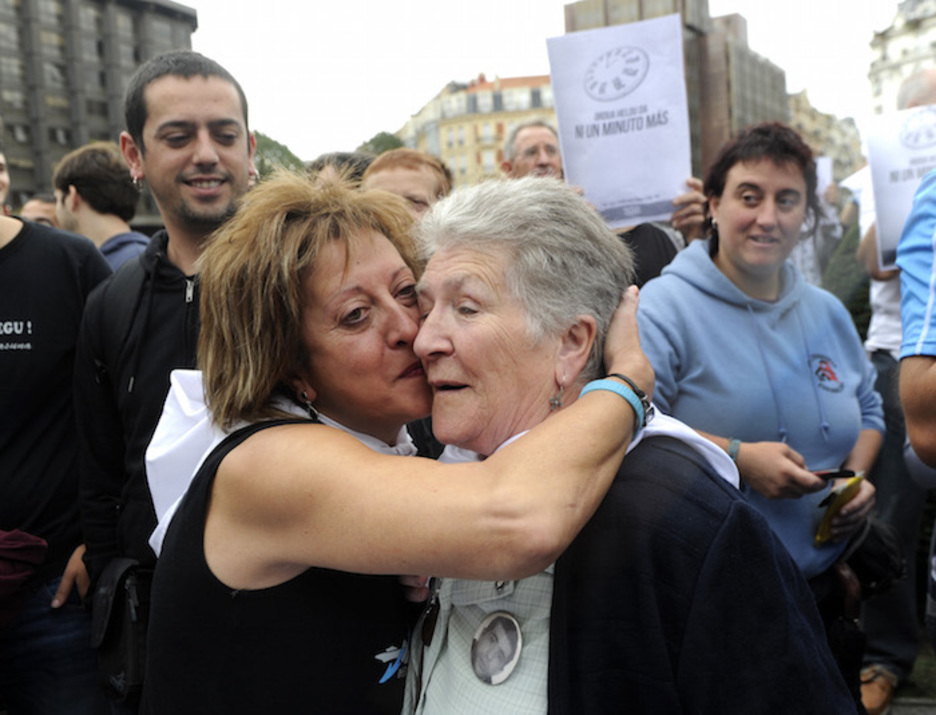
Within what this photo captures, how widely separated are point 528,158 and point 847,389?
245 cm

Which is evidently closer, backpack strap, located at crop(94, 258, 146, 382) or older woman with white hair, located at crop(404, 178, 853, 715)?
older woman with white hair, located at crop(404, 178, 853, 715)

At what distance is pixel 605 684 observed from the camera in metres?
1.51

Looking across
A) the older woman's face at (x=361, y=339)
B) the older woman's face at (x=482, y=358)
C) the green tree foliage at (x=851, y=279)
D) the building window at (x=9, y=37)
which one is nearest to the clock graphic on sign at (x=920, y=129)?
the green tree foliage at (x=851, y=279)

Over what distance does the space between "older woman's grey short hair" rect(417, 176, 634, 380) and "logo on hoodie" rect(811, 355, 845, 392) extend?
1345 mm

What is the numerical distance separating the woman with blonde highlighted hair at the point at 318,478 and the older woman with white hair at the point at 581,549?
0.31 ft

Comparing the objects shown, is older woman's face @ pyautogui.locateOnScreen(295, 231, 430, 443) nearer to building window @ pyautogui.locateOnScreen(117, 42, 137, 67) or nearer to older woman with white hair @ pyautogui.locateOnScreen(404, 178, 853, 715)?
older woman with white hair @ pyautogui.locateOnScreen(404, 178, 853, 715)

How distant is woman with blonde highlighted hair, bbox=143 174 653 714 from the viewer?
4.82 ft

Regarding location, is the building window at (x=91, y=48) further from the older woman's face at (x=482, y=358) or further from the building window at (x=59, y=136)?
the older woman's face at (x=482, y=358)

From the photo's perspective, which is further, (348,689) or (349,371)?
(349,371)

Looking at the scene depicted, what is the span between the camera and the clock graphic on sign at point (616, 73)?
3.42 m

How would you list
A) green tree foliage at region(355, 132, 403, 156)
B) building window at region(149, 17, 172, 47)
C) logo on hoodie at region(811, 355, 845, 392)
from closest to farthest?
logo on hoodie at region(811, 355, 845, 392) < green tree foliage at region(355, 132, 403, 156) < building window at region(149, 17, 172, 47)

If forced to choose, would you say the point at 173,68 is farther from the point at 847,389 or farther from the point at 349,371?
the point at 847,389

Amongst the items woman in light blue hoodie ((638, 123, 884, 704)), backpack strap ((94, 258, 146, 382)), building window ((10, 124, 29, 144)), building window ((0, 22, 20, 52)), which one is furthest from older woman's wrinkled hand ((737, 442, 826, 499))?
building window ((0, 22, 20, 52))

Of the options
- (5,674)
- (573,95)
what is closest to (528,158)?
(573,95)
